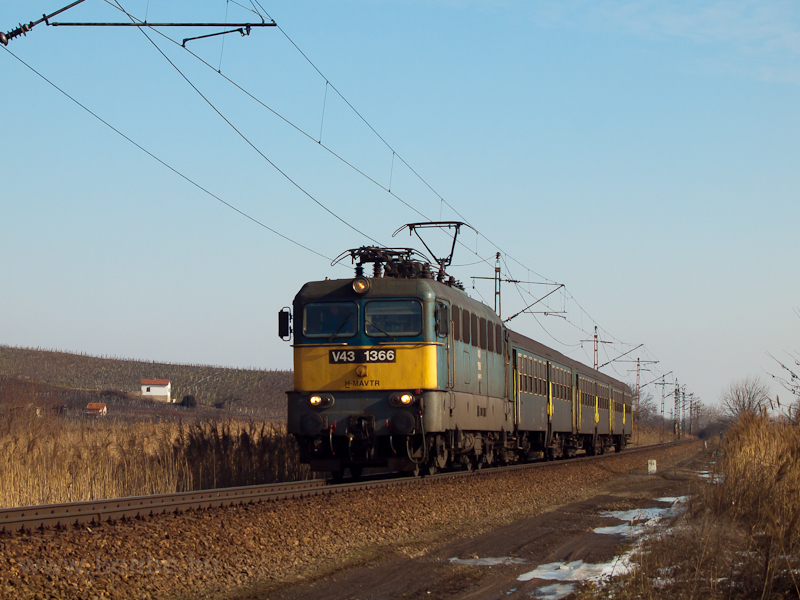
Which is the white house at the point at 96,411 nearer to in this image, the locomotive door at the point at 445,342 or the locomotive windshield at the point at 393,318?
the locomotive windshield at the point at 393,318

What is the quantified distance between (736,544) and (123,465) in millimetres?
9263

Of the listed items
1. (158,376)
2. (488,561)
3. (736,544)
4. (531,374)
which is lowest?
(488,561)

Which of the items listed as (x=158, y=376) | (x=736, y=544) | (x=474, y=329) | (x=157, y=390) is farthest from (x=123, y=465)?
(x=158, y=376)

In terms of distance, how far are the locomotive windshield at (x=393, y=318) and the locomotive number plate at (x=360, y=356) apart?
33 centimetres

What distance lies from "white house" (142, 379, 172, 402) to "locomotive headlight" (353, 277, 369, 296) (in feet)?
254

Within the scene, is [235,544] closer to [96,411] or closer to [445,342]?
[445,342]

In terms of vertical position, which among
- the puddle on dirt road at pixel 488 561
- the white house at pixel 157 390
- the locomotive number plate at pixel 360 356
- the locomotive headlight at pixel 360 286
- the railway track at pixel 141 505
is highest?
the white house at pixel 157 390

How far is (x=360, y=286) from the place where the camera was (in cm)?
1520

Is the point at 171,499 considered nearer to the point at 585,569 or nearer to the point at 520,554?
the point at 520,554

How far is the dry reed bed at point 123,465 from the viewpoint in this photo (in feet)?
39.6

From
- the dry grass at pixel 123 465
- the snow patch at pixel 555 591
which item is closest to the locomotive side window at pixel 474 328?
the dry grass at pixel 123 465

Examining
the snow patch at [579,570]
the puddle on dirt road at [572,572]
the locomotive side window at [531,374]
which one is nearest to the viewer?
the puddle on dirt road at [572,572]

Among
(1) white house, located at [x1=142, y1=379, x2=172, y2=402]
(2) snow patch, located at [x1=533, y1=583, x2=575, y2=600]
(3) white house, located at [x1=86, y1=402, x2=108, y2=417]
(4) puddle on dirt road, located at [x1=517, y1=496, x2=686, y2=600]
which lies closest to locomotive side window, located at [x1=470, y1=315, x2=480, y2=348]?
(4) puddle on dirt road, located at [x1=517, y1=496, x2=686, y2=600]

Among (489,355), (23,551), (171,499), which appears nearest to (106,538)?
(23,551)
